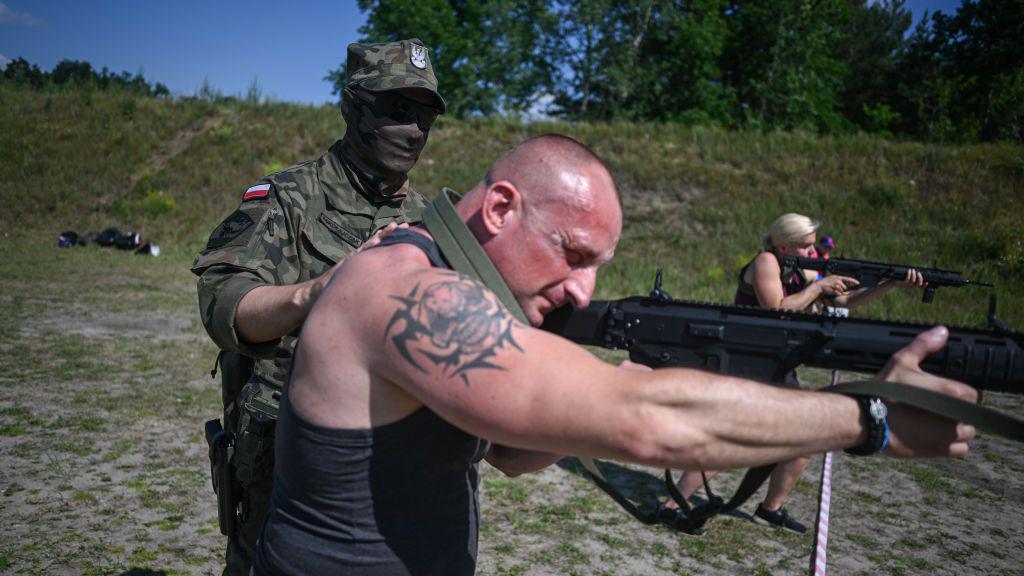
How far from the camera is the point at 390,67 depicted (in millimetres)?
3029

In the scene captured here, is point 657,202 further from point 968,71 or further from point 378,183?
point 968,71

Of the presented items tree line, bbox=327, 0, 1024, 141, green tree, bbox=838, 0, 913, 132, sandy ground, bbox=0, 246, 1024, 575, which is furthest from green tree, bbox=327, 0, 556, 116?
sandy ground, bbox=0, 246, 1024, 575

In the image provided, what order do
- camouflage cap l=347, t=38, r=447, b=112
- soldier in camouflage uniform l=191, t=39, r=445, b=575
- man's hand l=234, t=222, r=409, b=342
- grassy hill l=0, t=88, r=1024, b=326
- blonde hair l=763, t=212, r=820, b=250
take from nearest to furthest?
1. man's hand l=234, t=222, r=409, b=342
2. soldier in camouflage uniform l=191, t=39, r=445, b=575
3. camouflage cap l=347, t=38, r=447, b=112
4. blonde hair l=763, t=212, r=820, b=250
5. grassy hill l=0, t=88, r=1024, b=326

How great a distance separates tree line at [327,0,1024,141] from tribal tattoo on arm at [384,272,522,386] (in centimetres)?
2922

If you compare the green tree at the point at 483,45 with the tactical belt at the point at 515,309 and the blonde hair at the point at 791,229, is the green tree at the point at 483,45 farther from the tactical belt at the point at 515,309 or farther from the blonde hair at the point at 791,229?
the tactical belt at the point at 515,309

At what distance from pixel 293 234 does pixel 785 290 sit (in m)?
4.38

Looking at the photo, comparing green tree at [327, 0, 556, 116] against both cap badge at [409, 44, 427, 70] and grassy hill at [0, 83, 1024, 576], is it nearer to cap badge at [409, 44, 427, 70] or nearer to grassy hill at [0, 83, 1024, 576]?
grassy hill at [0, 83, 1024, 576]

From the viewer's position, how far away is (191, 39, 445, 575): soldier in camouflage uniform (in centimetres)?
230

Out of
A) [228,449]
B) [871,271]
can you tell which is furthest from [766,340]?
[871,271]

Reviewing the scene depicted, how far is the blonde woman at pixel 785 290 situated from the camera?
17.0ft

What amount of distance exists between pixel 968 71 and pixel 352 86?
125ft

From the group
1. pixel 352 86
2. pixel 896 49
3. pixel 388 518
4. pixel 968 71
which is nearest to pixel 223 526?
pixel 388 518

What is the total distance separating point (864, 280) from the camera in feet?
18.1

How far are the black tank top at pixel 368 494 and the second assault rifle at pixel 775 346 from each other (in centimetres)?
49
